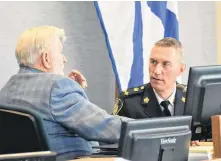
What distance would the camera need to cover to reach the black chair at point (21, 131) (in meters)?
2.21

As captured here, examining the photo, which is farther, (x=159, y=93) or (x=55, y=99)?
(x=159, y=93)

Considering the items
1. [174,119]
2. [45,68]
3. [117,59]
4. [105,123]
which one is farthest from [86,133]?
[117,59]

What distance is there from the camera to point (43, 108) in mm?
2465

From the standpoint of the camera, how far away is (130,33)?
3.81 metres

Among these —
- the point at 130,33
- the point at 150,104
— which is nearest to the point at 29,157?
the point at 150,104

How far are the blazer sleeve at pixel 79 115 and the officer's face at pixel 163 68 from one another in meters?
0.80

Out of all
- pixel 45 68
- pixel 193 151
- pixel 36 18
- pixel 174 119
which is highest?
pixel 36 18

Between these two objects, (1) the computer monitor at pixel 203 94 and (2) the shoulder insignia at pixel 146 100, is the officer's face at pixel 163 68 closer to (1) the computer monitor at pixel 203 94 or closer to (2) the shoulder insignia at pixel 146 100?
(2) the shoulder insignia at pixel 146 100

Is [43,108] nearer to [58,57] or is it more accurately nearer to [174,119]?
[58,57]

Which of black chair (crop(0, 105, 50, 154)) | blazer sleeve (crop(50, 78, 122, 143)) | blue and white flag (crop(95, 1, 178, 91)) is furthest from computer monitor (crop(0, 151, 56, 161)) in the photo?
blue and white flag (crop(95, 1, 178, 91))

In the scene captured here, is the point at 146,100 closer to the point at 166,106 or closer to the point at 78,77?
the point at 166,106

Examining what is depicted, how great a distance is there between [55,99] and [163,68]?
1008 millimetres

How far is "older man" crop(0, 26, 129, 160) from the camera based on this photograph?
2.43 metres

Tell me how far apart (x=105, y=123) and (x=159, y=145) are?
625mm
